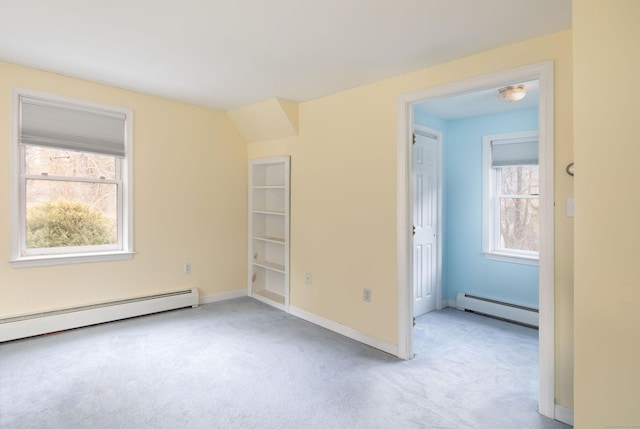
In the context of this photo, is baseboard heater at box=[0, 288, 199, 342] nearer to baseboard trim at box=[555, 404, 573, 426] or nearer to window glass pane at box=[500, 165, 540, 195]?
baseboard trim at box=[555, 404, 573, 426]

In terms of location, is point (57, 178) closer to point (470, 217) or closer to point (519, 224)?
point (470, 217)

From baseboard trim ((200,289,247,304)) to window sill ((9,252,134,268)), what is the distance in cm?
103

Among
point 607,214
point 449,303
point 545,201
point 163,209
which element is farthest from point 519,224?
point 163,209

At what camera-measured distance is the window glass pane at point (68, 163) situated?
3.18 metres

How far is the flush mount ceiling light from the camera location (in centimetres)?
303

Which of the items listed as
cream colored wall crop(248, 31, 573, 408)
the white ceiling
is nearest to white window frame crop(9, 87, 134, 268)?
the white ceiling

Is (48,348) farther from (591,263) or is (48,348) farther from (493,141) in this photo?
(493,141)

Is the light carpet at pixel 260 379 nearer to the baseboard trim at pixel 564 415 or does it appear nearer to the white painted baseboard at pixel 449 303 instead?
the baseboard trim at pixel 564 415

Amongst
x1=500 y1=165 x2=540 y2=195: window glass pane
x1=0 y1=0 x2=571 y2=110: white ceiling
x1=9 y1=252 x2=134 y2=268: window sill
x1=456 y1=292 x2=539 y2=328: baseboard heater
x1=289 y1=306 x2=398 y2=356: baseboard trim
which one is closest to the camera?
x1=0 y1=0 x2=571 y2=110: white ceiling

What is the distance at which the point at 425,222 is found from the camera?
4117 mm

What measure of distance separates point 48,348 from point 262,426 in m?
2.17

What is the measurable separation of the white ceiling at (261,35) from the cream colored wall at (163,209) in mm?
476

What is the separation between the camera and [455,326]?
3637mm

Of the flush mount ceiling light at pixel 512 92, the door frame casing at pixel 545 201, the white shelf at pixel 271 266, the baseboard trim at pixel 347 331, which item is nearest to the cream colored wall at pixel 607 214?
the door frame casing at pixel 545 201
